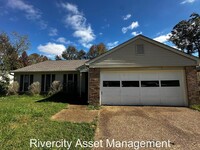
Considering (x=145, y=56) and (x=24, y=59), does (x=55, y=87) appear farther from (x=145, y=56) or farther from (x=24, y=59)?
(x=24, y=59)

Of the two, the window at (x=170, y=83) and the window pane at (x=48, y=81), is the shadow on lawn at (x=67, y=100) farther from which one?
the window at (x=170, y=83)

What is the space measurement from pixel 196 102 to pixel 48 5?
44.0 feet

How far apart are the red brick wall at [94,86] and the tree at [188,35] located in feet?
102

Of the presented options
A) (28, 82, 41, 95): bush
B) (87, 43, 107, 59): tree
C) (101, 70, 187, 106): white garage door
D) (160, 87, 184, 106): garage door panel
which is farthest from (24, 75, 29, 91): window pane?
(87, 43, 107, 59): tree

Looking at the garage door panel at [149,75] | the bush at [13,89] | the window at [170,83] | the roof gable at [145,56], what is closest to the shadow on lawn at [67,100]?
the roof gable at [145,56]

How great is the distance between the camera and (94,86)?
920 cm

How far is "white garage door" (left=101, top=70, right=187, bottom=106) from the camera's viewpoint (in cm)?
885

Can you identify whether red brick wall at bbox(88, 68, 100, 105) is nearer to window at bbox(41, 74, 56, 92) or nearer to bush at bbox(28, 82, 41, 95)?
window at bbox(41, 74, 56, 92)

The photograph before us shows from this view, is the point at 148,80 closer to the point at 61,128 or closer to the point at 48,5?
the point at 61,128

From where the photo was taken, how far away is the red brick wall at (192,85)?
848 centimetres

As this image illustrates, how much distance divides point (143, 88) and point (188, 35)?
1171 inches

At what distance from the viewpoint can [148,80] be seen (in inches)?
359

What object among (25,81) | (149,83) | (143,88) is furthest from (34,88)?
(149,83)

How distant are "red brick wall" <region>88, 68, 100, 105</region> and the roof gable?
0.60 meters
